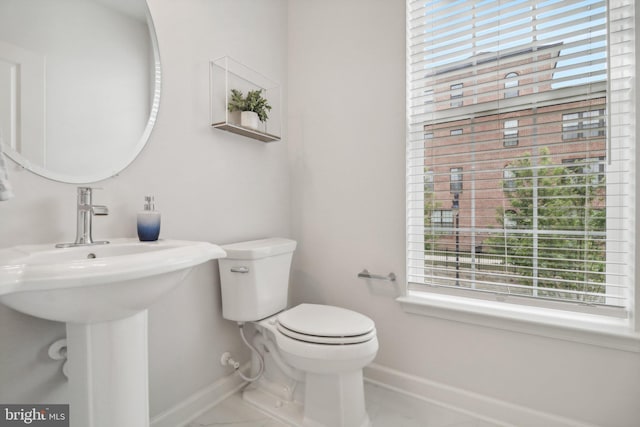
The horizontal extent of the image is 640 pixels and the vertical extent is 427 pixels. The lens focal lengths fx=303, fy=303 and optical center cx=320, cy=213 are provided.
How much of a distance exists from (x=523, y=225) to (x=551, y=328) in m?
0.43

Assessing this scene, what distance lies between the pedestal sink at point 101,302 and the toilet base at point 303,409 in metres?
0.66

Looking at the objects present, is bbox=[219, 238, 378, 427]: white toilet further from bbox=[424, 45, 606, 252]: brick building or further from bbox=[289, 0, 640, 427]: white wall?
bbox=[424, 45, 606, 252]: brick building

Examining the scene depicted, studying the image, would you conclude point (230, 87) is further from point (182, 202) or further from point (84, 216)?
point (84, 216)

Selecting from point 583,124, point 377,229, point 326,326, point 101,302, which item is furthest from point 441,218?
point 101,302

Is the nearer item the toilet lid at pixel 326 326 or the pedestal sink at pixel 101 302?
the pedestal sink at pixel 101 302

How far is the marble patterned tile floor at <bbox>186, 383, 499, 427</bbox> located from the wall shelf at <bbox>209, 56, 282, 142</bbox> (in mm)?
1325

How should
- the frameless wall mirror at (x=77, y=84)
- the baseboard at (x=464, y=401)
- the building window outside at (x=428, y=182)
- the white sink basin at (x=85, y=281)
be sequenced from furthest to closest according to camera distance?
the building window outside at (x=428, y=182) → the baseboard at (x=464, y=401) → the frameless wall mirror at (x=77, y=84) → the white sink basin at (x=85, y=281)

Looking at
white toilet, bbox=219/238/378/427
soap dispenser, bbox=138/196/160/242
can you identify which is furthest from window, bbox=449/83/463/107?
soap dispenser, bbox=138/196/160/242

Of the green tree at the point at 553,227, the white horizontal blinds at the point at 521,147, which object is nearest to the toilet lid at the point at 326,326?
the white horizontal blinds at the point at 521,147

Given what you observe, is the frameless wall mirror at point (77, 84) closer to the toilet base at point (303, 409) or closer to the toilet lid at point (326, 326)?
the toilet lid at point (326, 326)

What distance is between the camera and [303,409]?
1.39 metres

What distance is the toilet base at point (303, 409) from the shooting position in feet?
4.08

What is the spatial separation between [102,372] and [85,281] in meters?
0.36

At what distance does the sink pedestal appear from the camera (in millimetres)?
788
